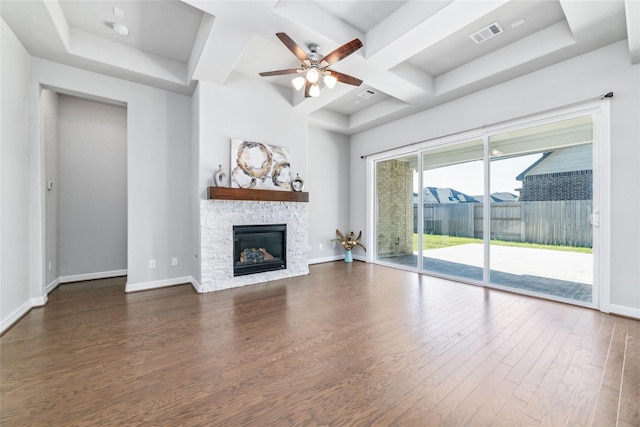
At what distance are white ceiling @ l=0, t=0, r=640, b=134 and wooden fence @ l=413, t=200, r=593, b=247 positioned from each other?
5.83 ft

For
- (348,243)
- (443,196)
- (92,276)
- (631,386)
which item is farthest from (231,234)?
(631,386)

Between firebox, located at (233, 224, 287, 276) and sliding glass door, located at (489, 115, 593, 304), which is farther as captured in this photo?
firebox, located at (233, 224, 287, 276)

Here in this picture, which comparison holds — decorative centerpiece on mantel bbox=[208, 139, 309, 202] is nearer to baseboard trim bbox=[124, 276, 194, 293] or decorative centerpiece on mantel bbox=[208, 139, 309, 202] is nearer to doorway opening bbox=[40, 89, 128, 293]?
baseboard trim bbox=[124, 276, 194, 293]

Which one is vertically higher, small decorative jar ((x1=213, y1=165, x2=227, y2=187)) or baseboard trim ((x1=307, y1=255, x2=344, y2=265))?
small decorative jar ((x1=213, y1=165, x2=227, y2=187))

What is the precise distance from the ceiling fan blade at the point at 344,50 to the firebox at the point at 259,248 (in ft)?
9.08

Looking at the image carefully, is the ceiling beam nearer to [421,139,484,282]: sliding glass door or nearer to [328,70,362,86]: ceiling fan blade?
[421,139,484,282]: sliding glass door

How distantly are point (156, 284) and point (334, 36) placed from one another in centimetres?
427

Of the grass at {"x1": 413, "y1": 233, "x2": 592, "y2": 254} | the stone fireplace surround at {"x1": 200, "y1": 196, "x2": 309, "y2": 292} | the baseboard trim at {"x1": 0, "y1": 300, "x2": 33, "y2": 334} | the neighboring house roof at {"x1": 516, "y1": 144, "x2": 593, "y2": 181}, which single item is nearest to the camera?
the baseboard trim at {"x1": 0, "y1": 300, "x2": 33, "y2": 334}

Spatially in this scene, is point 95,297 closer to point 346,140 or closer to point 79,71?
point 79,71

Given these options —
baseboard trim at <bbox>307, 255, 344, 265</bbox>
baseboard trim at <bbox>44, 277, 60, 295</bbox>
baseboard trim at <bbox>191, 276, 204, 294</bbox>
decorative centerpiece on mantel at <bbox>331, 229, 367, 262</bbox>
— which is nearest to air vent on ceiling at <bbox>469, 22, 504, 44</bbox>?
decorative centerpiece on mantel at <bbox>331, 229, 367, 262</bbox>

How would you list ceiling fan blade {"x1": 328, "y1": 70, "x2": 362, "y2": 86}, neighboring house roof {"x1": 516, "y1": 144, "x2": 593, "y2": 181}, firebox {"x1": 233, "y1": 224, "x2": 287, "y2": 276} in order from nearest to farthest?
ceiling fan blade {"x1": 328, "y1": 70, "x2": 362, "y2": 86} → neighboring house roof {"x1": 516, "y1": 144, "x2": 593, "y2": 181} → firebox {"x1": 233, "y1": 224, "x2": 287, "y2": 276}

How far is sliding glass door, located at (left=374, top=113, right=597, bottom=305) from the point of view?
339cm

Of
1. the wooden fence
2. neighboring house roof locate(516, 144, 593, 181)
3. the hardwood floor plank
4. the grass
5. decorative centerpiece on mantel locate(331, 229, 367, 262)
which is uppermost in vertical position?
neighboring house roof locate(516, 144, 593, 181)

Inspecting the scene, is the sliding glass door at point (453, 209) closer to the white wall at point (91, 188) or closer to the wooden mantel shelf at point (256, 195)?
the wooden mantel shelf at point (256, 195)
